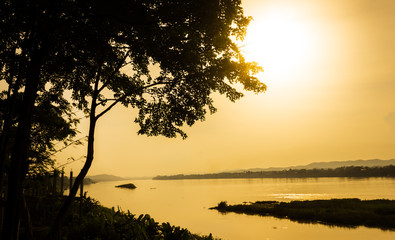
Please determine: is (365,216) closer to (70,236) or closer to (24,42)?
(70,236)

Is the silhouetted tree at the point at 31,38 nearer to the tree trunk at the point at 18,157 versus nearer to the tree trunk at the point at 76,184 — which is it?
the tree trunk at the point at 18,157

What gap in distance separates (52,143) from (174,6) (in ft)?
35.6

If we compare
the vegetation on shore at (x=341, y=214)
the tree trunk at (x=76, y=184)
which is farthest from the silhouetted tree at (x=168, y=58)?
the vegetation on shore at (x=341, y=214)

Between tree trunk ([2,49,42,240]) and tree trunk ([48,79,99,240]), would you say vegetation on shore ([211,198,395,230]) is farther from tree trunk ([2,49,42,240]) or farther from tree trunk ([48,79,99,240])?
tree trunk ([2,49,42,240])

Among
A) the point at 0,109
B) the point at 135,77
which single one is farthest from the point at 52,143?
the point at 135,77

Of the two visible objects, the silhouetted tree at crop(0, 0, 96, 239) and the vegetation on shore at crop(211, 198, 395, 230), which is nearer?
the silhouetted tree at crop(0, 0, 96, 239)

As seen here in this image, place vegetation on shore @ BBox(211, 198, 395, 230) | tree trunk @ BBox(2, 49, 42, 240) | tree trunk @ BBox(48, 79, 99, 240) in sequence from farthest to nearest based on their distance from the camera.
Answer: vegetation on shore @ BBox(211, 198, 395, 230) → tree trunk @ BBox(48, 79, 99, 240) → tree trunk @ BBox(2, 49, 42, 240)

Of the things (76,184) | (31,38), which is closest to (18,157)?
(76,184)

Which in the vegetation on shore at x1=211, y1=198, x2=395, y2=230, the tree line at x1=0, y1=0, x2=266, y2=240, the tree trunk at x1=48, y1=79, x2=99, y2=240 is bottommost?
the vegetation on shore at x1=211, y1=198, x2=395, y2=230

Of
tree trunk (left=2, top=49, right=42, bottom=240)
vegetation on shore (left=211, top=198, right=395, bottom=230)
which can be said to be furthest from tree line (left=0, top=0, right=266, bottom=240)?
vegetation on shore (left=211, top=198, right=395, bottom=230)

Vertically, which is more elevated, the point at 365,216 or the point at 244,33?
the point at 244,33

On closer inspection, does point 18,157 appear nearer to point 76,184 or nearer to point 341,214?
point 76,184

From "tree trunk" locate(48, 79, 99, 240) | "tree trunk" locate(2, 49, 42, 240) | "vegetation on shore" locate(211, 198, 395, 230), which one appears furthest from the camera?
"vegetation on shore" locate(211, 198, 395, 230)

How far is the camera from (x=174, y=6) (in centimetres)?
768
